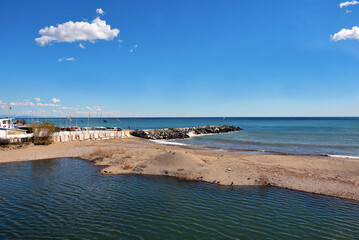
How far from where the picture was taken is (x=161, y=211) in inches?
515

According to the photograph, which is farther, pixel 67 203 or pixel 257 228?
pixel 67 203

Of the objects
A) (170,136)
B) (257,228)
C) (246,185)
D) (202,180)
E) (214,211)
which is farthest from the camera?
(170,136)

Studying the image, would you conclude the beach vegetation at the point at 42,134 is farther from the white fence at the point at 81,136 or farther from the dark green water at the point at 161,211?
the dark green water at the point at 161,211

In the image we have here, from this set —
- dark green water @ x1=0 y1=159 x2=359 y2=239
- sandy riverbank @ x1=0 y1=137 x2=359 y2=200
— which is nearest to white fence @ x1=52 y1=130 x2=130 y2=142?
sandy riverbank @ x1=0 y1=137 x2=359 y2=200

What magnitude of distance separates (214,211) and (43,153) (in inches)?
1090

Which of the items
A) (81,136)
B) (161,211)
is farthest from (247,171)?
(81,136)

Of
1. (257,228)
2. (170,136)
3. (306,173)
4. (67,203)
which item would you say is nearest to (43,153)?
(67,203)

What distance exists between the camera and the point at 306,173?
2053cm

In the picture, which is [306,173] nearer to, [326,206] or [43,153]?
[326,206]

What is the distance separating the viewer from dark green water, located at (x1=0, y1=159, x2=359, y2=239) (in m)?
10.7

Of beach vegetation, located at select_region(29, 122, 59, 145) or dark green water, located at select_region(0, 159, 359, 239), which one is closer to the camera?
dark green water, located at select_region(0, 159, 359, 239)

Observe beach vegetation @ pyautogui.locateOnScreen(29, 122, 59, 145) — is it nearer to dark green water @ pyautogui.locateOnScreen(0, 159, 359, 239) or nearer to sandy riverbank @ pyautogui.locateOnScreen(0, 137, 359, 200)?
sandy riverbank @ pyautogui.locateOnScreen(0, 137, 359, 200)

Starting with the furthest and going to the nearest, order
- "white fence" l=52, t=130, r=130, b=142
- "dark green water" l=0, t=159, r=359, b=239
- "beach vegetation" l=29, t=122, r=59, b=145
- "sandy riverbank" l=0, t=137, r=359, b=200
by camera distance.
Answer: "white fence" l=52, t=130, r=130, b=142 < "beach vegetation" l=29, t=122, r=59, b=145 < "sandy riverbank" l=0, t=137, r=359, b=200 < "dark green water" l=0, t=159, r=359, b=239

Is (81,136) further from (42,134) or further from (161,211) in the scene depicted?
(161,211)
